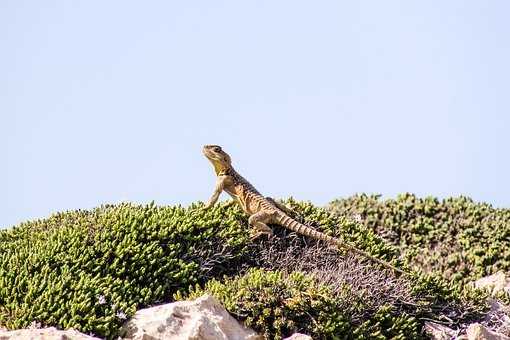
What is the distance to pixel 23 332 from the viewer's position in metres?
12.8

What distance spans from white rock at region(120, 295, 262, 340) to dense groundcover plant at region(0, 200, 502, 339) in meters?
0.27

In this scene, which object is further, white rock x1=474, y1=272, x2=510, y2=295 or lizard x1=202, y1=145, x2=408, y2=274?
white rock x1=474, y1=272, x2=510, y2=295

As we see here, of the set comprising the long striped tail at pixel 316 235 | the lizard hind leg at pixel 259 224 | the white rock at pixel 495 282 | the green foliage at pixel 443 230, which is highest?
the green foliage at pixel 443 230

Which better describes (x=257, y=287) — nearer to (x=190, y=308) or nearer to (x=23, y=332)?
(x=190, y=308)

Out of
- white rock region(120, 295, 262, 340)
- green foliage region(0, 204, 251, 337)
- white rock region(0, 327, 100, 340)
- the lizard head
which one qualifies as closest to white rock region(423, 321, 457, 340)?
green foliage region(0, 204, 251, 337)

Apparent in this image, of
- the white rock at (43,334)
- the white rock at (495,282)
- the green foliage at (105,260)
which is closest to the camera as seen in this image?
the white rock at (43,334)

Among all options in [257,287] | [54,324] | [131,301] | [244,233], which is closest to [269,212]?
[244,233]

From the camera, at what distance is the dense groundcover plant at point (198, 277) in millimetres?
13820

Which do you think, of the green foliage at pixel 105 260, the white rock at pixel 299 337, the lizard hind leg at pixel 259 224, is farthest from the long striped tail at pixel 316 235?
the white rock at pixel 299 337

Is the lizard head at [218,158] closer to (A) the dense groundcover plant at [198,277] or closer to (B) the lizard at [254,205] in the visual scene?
(B) the lizard at [254,205]

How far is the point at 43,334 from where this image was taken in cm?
1262

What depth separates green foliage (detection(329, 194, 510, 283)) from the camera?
22.3 metres

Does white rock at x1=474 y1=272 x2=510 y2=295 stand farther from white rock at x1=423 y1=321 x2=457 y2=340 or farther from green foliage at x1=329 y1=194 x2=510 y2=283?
white rock at x1=423 y1=321 x2=457 y2=340

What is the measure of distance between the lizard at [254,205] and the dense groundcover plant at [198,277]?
0.49 feet
